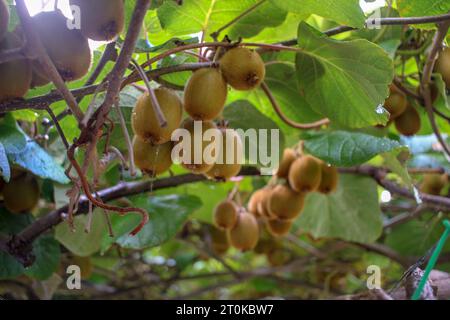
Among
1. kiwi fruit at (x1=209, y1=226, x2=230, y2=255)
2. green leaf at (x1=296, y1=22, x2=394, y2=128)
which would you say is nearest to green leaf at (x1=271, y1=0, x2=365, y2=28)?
green leaf at (x1=296, y1=22, x2=394, y2=128)

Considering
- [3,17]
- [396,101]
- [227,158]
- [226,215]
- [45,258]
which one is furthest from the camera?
[226,215]

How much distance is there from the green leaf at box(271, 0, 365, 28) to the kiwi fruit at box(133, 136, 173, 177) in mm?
304

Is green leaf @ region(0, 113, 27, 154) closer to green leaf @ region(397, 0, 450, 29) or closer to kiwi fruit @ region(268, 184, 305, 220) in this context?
kiwi fruit @ region(268, 184, 305, 220)

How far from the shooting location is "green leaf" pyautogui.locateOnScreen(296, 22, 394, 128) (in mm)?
883

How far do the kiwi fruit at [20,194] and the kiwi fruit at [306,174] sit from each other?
1.84 feet

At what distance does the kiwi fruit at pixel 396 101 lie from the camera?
114cm

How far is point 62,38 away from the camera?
70 centimetres

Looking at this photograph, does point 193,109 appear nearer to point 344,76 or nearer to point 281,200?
point 344,76

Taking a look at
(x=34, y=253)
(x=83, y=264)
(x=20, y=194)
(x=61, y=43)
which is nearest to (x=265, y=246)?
(x=83, y=264)

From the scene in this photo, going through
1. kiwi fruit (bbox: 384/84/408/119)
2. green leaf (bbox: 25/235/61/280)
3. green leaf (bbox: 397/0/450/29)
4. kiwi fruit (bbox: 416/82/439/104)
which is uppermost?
green leaf (bbox: 397/0/450/29)

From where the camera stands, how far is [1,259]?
110cm

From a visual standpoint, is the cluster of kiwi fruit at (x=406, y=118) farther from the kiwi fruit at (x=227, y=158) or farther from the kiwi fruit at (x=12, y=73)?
the kiwi fruit at (x=12, y=73)

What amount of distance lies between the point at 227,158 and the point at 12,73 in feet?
1.23

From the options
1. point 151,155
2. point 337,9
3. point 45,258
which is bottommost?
point 45,258
